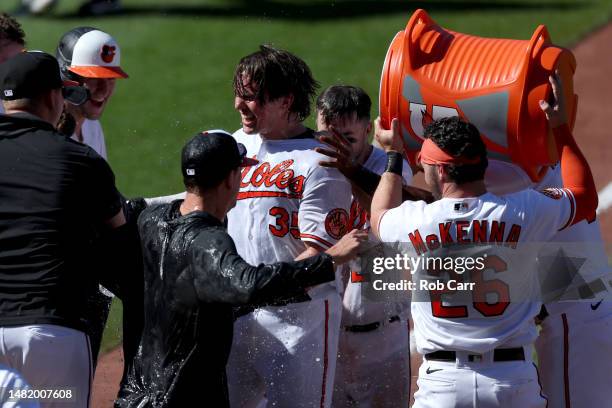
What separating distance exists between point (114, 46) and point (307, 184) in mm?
1805

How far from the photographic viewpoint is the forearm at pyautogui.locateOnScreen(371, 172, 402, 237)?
449 cm

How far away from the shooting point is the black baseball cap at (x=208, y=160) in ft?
13.3

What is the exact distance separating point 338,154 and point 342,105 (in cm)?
90

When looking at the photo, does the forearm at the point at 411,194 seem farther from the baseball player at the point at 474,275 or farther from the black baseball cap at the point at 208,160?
the black baseball cap at the point at 208,160

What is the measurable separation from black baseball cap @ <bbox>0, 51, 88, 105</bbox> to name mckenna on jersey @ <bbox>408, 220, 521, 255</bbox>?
1615 millimetres

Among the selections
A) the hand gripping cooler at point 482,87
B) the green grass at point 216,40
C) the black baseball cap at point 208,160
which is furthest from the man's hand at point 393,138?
the green grass at point 216,40

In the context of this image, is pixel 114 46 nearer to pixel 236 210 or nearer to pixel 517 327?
pixel 236 210

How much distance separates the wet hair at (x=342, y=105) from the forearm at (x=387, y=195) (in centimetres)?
100

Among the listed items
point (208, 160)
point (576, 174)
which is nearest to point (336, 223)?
point (208, 160)

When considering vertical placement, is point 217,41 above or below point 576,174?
below

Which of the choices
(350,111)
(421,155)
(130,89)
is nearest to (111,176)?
(421,155)

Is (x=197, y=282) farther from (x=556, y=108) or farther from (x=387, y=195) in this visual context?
(x=556, y=108)

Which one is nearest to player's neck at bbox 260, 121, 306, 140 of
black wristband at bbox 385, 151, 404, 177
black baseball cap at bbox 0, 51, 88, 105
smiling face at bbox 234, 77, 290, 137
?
smiling face at bbox 234, 77, 290, 137

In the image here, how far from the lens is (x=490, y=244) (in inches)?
168
